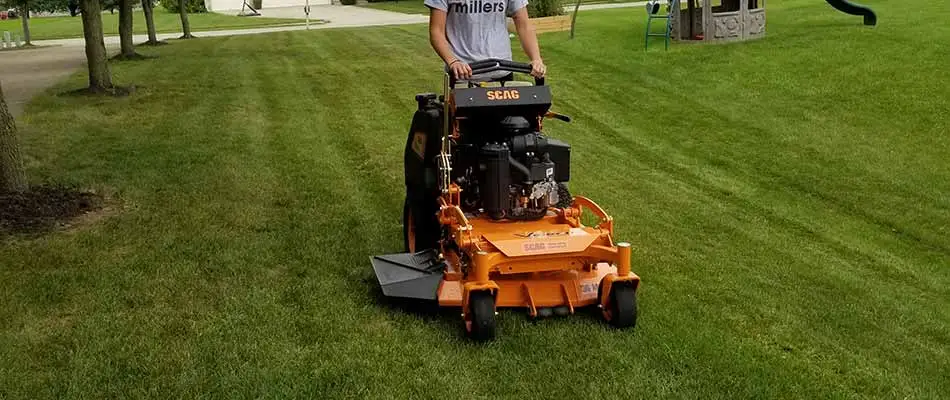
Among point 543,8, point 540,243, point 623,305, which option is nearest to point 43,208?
point 540,243

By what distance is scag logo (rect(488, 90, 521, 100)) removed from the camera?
4.73 m

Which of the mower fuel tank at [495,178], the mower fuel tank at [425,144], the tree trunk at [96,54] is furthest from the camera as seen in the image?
the tree trunk at [96,54]

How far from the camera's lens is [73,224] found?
6.85 meters

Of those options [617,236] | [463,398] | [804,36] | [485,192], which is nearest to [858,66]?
[804,36]

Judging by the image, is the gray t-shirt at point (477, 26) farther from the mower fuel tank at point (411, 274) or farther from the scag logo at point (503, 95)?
the mower fuel tank at point (411, 274)

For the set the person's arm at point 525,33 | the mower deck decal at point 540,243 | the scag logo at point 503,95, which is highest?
→ the person's arm at point 525,33

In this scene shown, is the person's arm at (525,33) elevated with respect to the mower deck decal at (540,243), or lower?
elevated

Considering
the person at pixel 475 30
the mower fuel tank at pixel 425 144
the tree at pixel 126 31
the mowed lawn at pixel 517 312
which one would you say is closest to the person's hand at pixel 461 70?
the person at pixel 475 30

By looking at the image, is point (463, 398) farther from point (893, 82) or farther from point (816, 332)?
point (893, 82)

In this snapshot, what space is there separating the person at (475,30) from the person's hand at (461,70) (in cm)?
21

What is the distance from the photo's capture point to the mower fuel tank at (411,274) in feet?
16.1

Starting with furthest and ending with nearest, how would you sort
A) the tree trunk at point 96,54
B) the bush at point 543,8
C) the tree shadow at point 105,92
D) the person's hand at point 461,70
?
1. the bush at point 543,8
2. the tree shadow at point 105,92
3. the tree trunk at point 96,54
4. the person's hand at point 461,70

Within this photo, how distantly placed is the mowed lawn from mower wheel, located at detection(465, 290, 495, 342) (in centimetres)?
10

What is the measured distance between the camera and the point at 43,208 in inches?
279
